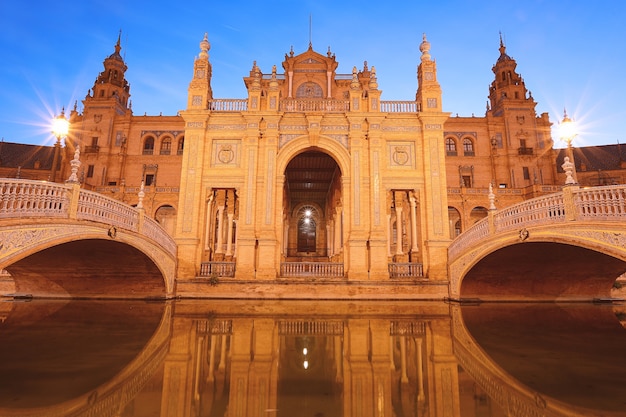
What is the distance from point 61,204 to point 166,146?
97.6ft

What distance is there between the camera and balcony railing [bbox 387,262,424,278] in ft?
47.2

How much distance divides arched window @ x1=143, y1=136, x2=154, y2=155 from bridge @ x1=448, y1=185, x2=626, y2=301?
3138cm

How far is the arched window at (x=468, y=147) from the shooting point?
34.0m

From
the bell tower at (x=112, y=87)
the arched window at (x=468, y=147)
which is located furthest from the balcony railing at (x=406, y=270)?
the bell tower at (x=112, y=87)

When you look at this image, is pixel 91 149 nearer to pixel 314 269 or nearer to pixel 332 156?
pixel 332 156

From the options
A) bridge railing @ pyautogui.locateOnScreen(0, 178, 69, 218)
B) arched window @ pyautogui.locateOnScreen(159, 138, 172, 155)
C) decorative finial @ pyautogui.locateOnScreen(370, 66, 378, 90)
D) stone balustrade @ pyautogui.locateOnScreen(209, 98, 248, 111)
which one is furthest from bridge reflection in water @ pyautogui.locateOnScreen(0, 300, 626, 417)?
arched window @ pyautogui.locateOnScreen(159, 138, 172, 155)

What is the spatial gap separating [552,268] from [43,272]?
1751cm

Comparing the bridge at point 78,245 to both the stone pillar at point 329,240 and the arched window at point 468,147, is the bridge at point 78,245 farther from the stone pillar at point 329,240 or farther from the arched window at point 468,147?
the arched window at point 468,147

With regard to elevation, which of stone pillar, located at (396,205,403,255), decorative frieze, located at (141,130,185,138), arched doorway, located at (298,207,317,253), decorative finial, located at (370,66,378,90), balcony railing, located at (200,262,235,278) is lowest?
balcony railing, located at (200,262,235,278)

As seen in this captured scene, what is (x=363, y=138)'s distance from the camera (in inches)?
608

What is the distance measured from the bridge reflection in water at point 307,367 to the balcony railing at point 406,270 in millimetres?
6040

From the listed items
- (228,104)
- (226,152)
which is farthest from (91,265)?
(228,104)

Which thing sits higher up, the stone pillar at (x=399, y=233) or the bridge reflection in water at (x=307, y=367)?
the stone pillar at (x=399, y=233)

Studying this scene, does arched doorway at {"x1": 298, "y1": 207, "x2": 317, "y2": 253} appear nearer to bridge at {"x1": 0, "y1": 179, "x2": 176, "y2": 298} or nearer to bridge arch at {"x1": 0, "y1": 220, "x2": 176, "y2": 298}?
bridge at {"x1": 0, "y1": 179, "x2": 176, "y2": 298}
